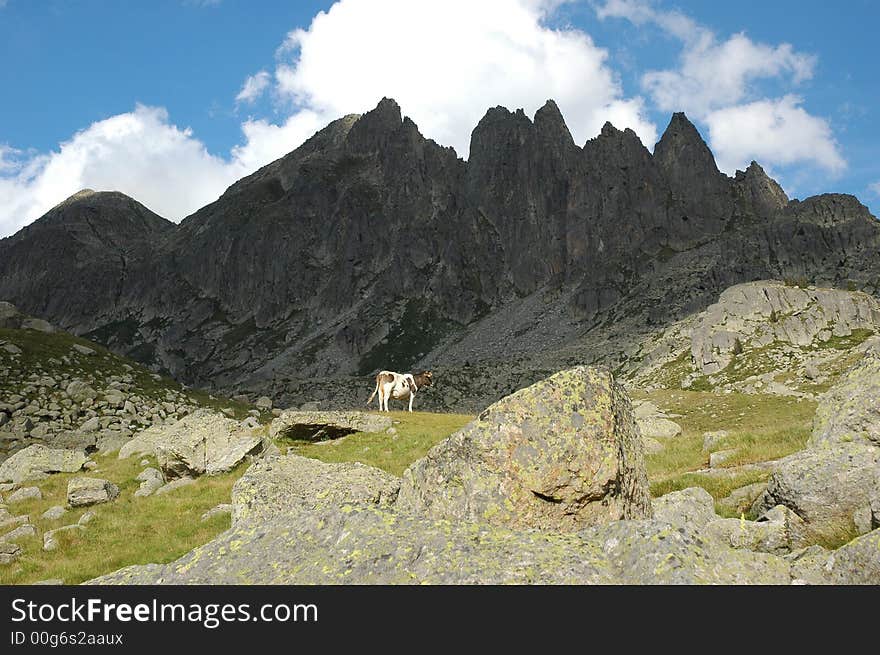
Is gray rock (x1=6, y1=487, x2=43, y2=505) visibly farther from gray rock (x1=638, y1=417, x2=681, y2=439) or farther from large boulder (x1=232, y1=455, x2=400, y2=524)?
gray rock (x1=638, y1=417, x2=681, y2=439)

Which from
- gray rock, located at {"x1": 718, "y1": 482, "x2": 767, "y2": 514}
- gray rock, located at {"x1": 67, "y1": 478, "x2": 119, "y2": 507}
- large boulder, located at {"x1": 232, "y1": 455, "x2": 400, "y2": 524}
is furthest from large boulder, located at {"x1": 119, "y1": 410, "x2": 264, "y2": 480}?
gray rock, located at {"x1": 718, "y1": 482, "x2": 767, "y2": 514}

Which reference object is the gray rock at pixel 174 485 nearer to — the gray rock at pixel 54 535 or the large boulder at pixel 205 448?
the large boulder at pixel 205 448

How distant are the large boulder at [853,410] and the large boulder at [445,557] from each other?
1027 cm

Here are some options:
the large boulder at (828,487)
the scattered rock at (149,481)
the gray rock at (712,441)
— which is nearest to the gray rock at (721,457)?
the gray rock at (712,441)

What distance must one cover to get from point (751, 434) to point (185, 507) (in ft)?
82.8

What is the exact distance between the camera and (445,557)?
7.14 m

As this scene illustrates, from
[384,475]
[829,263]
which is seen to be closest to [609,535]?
[384,475]

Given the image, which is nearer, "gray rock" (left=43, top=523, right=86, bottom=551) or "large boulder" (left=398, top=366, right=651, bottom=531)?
"large boulder" (left=398, top=366, right=651, bottom=531)

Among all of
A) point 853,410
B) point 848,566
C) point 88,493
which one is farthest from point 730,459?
point 88,493

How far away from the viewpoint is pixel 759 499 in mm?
12594

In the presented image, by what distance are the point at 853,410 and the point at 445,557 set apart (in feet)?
47.2

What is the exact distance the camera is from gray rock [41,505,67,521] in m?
21.8

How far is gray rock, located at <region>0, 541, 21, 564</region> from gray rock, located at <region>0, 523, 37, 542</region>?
3.93 feet

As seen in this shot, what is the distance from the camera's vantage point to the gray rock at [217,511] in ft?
66.1
